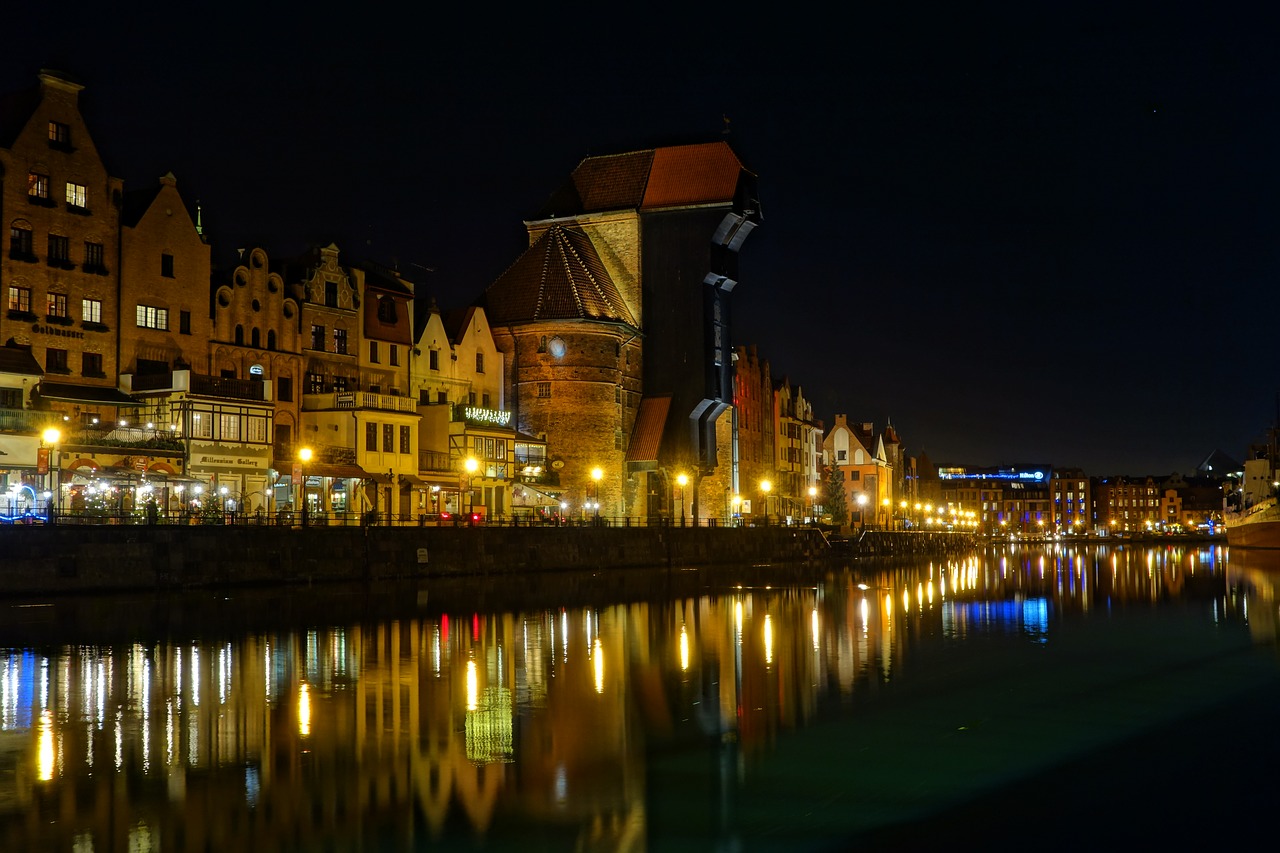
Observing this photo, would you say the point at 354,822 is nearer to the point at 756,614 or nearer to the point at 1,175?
the point at 756,614

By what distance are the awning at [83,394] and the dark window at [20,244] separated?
17.6 feet

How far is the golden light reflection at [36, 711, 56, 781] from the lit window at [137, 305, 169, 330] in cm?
4105

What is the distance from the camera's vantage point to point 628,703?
2544cm

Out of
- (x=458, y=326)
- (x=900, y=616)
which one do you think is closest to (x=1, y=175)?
(x=458, y=326)

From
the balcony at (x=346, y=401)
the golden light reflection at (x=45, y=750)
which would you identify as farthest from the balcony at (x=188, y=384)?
the golden light reflection at (x=45, y=750)

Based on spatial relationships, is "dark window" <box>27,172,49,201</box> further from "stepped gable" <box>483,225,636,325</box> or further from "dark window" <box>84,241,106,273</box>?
"stepped gable" <box>483,225,636,325</box>

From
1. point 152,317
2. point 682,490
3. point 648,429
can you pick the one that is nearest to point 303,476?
point 152,317

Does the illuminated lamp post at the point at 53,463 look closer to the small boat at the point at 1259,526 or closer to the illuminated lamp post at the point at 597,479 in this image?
the illuminated lamp post at the point at 597,479

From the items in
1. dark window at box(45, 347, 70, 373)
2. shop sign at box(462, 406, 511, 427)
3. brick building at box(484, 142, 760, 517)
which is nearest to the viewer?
dark window at box(45, 347, 70, 373)

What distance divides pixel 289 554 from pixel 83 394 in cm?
1207

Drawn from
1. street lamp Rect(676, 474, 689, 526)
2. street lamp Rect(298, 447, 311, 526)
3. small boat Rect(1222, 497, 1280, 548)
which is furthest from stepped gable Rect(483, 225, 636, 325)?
small boat Rect(1222, 497, 1280, 548)

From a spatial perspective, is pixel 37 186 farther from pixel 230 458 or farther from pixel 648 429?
pixel 648 429

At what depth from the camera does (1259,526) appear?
138 metres

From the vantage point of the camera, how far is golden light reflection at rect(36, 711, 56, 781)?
59.2 feet
